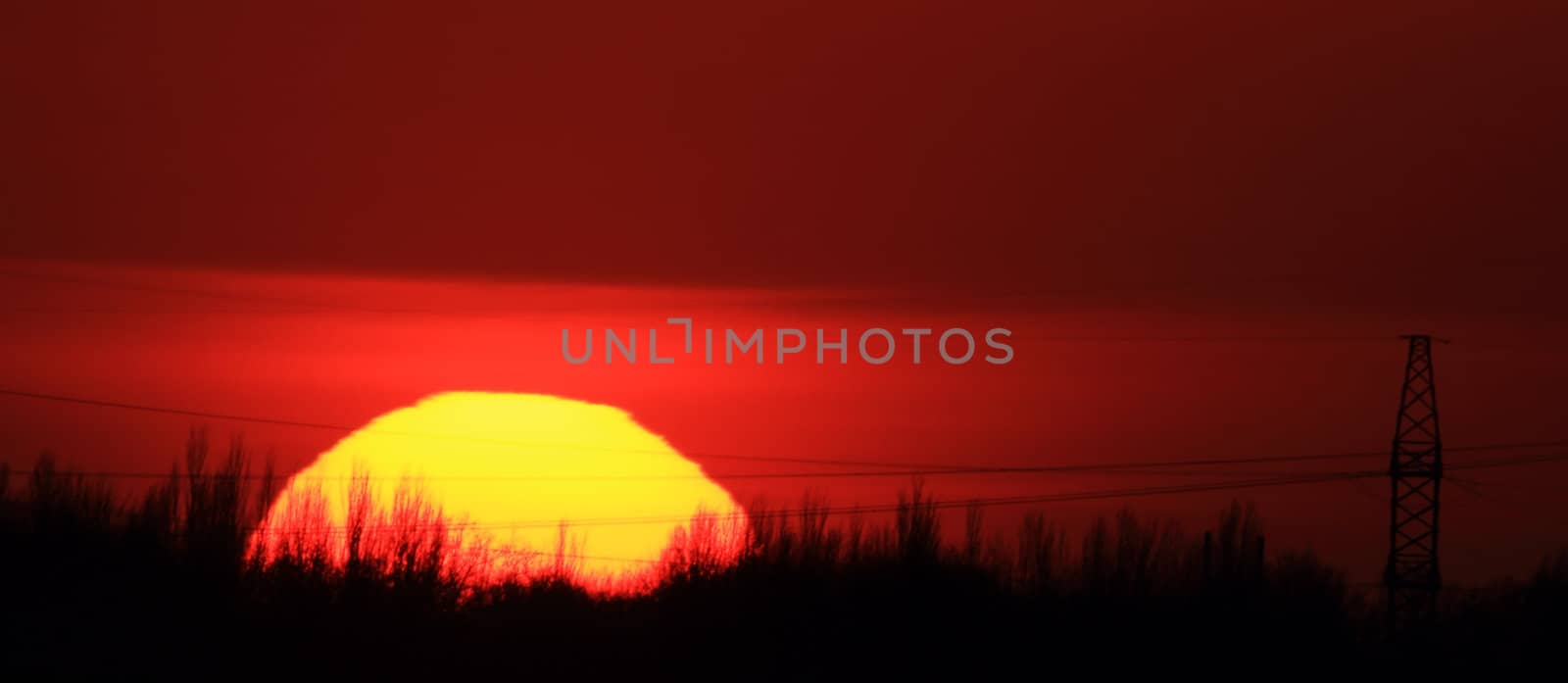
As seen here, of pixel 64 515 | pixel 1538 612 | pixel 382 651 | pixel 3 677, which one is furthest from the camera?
pixel 1538 612

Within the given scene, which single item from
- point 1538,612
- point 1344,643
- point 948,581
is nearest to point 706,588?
point 948,581

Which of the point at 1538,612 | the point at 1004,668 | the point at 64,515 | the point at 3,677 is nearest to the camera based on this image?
the point at 3,677

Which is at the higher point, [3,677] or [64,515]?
[64,515]

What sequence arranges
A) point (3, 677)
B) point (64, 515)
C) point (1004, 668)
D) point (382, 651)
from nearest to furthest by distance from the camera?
point (3, 677) < point (382, 651) < point (1004, 668) < point (64, 515)

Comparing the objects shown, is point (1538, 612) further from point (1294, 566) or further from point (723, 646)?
point (723, 646)

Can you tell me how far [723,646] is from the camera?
44.0 metres

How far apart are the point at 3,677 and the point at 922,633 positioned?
23.4 metres

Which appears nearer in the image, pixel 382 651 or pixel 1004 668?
pixel 382 651

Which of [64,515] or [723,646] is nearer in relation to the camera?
[723,646]

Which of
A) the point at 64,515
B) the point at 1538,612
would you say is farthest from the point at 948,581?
the point at 64,515

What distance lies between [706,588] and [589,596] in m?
3.50

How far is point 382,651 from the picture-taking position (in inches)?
1608

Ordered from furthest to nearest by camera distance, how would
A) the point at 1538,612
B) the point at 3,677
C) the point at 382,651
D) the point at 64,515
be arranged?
the point at 1538,612 → the point at 64,515 → the point at 382,651 → the point at 3,677

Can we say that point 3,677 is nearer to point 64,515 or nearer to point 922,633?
point 64,515
